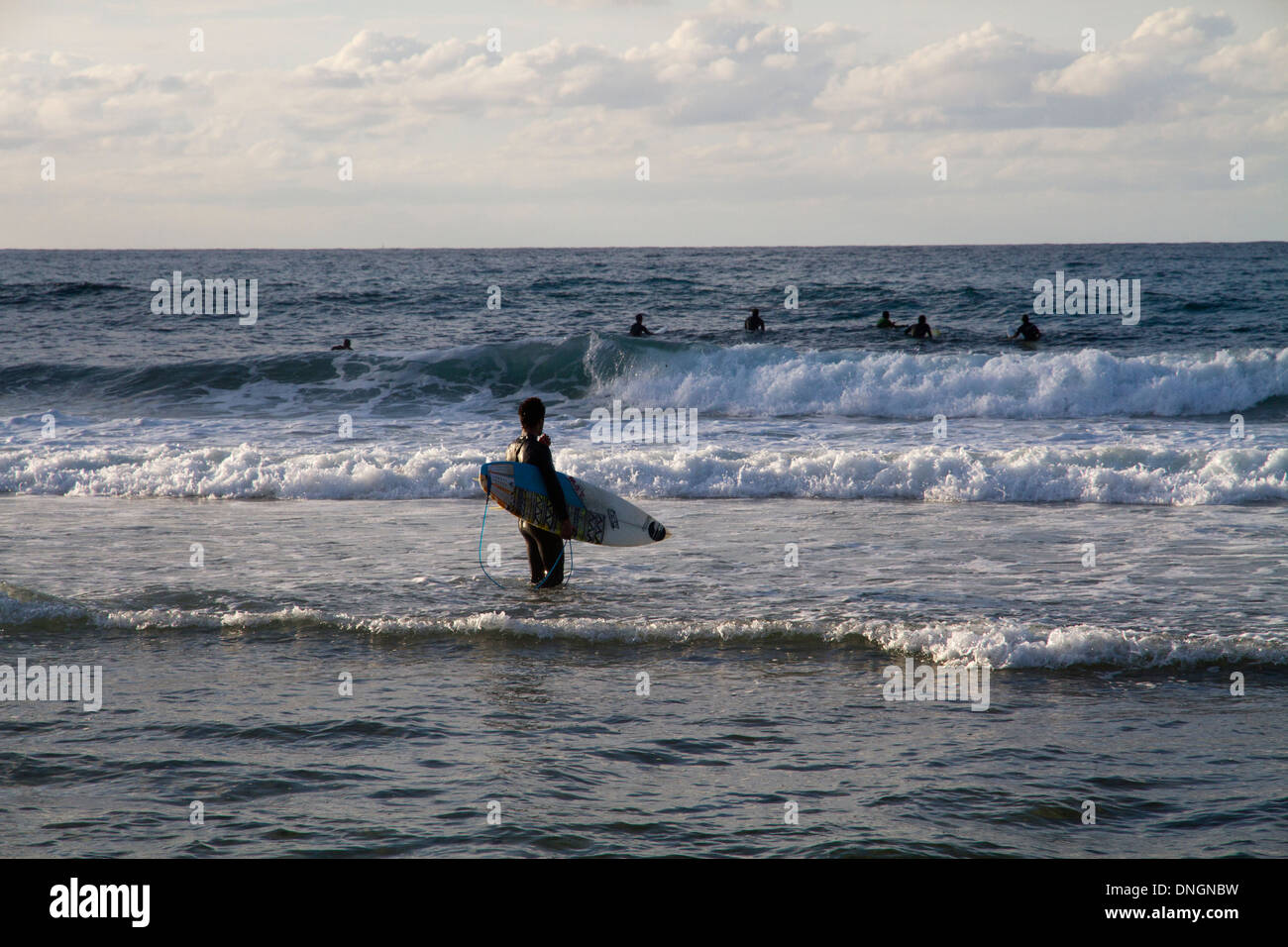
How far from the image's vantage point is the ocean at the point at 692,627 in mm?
4309

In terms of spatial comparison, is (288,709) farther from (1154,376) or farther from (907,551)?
(1154,376)

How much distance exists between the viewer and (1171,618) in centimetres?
707

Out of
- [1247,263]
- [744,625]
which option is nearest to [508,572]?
[744,625]

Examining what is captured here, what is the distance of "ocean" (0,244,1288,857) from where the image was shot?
4309 mm

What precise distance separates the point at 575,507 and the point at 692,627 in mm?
2006

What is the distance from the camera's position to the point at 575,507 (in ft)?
28.2

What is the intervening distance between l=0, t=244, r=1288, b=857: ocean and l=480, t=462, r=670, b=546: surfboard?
15.3 inches

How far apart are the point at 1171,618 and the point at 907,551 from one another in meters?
2.64
